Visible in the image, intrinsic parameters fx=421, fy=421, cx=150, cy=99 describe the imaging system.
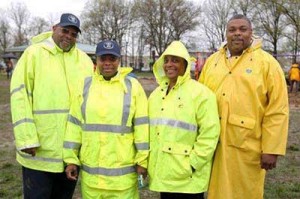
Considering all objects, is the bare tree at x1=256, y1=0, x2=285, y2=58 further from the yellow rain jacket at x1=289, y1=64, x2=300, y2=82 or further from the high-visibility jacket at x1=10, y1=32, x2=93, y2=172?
the high-visibility jacket at x1=10, y1=32, x2=93, y2=172

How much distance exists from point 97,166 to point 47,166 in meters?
0.49

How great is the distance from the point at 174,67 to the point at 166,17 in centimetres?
5432

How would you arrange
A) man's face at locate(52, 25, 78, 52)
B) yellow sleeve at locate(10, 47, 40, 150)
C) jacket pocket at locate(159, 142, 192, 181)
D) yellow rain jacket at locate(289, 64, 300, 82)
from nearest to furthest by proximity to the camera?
jacket pocket at locate(159, 142, 192, 181) < yellow sleeve at locate(10, 47, 40, 150) < man's face at locate(52, 25, 78, 52) < yellow rain jacket at locate(289, 64, 300, 82)

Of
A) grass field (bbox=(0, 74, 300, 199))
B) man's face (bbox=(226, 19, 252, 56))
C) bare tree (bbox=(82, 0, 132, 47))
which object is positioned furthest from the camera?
bare tree (bbox=(82, 0, 132, 47))

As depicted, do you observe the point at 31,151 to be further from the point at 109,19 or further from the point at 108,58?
the point at 109,19

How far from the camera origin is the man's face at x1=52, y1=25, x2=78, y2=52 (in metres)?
3.87

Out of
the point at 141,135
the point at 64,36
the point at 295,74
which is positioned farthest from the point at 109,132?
the point at 295,74

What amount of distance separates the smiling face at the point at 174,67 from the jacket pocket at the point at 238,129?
0.60 metres

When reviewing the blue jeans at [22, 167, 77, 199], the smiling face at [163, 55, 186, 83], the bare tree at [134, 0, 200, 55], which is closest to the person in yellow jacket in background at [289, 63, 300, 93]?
the smiling face at [163, 55, 186, 83]

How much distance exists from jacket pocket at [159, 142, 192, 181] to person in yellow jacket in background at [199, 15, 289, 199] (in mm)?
365

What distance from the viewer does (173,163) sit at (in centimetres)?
355

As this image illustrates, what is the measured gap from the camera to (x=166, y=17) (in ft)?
187

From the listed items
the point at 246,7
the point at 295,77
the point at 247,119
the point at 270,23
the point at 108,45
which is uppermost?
the point at 246,7

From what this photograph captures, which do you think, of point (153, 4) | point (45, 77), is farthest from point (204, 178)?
point (153, 4)
